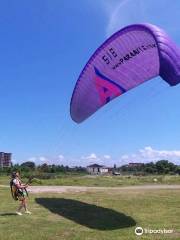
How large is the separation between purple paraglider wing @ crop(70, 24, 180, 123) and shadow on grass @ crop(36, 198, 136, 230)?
3625mm

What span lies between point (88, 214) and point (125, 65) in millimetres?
5246

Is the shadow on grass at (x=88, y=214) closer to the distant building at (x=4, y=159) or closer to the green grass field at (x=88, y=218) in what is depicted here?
the green grass field at (x=88, y=218)

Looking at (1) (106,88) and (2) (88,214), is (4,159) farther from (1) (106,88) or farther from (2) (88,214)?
(1) (106,88)

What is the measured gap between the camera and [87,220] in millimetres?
14281

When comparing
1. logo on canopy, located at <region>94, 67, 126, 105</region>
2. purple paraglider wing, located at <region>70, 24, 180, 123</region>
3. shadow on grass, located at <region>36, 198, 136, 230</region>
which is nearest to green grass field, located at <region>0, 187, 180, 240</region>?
shadow on grass, located at <region>36, 198, 136, 230</region>

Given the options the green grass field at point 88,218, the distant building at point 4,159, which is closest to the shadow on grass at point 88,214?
the green grass field at point 88,218

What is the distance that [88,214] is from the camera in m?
15.5

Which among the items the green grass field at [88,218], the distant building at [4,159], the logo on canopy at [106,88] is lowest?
the green grass field at [88,218]

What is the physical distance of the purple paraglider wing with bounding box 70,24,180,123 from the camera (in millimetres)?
12531

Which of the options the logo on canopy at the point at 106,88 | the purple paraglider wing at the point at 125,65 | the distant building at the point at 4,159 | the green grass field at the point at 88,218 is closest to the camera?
the green grass field at the point at 88,218

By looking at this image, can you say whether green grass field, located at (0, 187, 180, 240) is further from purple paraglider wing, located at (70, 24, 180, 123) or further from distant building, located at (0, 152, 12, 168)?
distant building, located at (0, 152, 12, 168)

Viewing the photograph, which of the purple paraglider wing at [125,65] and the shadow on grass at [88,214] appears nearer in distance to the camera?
the purple paraglider wing at [125,65]

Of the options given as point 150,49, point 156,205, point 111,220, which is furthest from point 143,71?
point 156,205

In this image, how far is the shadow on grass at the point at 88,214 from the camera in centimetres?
1353
